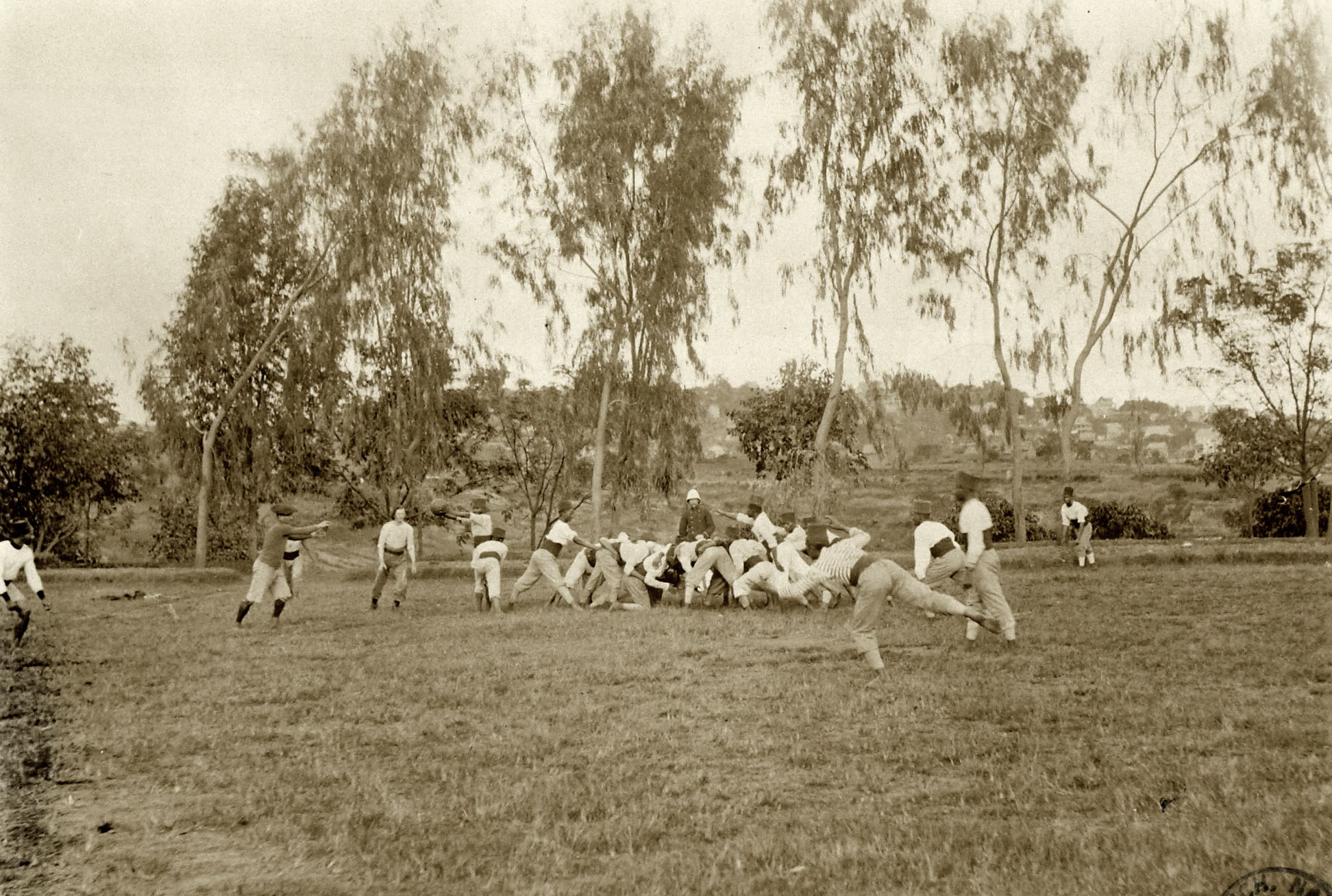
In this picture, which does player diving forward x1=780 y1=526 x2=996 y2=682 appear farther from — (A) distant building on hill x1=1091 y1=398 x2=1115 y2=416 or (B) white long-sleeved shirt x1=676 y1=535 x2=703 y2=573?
(A) distant building on hill x1=1091 y1=398 x2=1115 y2=416

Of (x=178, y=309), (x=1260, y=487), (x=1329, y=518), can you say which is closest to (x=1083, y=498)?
(x=1260, y=487)

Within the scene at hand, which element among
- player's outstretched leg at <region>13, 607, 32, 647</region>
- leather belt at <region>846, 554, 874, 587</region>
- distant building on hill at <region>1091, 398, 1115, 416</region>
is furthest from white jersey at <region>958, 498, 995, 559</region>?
distant building on hill at <region>1091, 398, 1115, 416</region>

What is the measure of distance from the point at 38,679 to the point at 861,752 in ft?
29.9

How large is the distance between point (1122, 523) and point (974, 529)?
3107cm

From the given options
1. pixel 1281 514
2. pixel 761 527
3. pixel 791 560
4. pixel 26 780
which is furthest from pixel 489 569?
pixel 1281 514

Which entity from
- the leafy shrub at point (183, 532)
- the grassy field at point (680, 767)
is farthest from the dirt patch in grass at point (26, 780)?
the leafy shrub at point (183, 532)

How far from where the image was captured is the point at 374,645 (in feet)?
46.6

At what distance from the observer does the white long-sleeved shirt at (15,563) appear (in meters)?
14.4

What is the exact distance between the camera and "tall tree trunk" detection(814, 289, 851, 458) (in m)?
32.5

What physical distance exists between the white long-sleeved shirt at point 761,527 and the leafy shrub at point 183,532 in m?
28.8

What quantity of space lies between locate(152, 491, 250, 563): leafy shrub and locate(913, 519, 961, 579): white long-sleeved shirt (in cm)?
3529

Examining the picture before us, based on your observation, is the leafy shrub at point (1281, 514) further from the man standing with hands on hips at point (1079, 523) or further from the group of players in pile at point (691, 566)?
the group of players in pile at point (691, 566)

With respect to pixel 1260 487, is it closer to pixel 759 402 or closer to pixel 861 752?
pixel 759 402

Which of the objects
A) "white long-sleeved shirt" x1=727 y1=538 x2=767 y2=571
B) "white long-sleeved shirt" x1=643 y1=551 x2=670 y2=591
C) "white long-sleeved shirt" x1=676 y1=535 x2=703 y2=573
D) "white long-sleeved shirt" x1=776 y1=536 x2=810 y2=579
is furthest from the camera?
"white long-sleeved shirt" x1=643 y1=551 x2=670 y2=591
